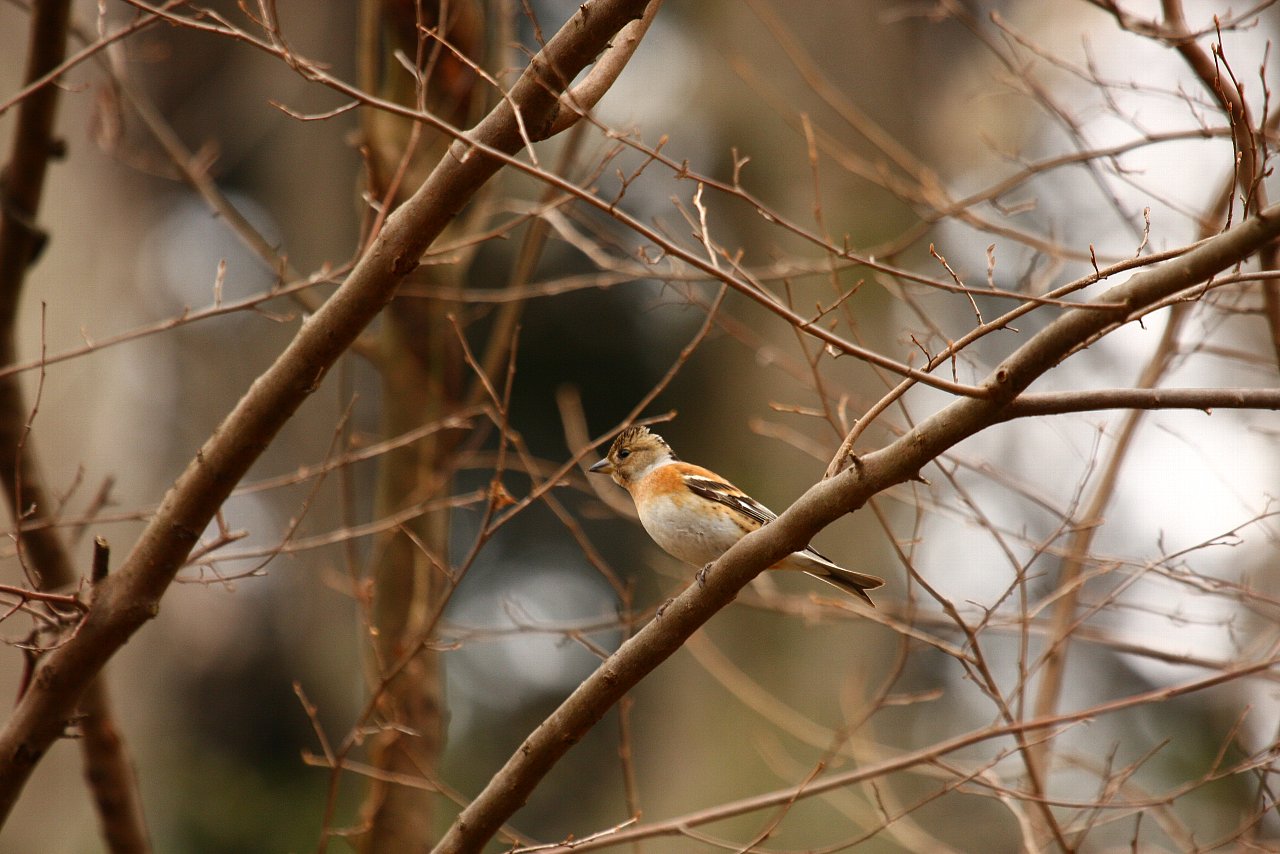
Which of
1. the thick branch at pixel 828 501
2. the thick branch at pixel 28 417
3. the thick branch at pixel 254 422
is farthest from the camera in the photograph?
the thick branch at pixel 28 417

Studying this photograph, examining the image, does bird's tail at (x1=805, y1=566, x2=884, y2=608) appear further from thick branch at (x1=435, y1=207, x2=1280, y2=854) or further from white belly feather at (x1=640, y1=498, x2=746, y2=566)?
thick branch at (x1=435, y1=207, x2=1280, y2=854)

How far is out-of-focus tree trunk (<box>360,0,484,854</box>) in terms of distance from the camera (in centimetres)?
555

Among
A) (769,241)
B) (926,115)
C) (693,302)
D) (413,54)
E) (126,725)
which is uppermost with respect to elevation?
(926,115)

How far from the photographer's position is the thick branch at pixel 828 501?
2.51 metres

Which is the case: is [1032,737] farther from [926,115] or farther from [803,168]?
[926,115]

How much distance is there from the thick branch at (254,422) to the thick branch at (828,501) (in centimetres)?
120

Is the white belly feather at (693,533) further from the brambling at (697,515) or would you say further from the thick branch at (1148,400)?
the thick branch at (1148,400)

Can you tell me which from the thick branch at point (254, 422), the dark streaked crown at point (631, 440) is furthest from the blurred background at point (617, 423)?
the thick branch at point (254, 422)

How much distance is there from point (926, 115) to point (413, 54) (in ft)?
24.4

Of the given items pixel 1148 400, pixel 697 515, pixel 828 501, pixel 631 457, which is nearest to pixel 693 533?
pixel 697 515

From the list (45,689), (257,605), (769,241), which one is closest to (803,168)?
(769,241)

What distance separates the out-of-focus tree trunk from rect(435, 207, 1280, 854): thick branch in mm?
1892

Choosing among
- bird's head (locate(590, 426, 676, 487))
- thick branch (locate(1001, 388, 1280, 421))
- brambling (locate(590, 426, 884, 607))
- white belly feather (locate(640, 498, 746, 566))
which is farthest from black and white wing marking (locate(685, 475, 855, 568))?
thick branch (locate(1001, 388, 1280, 421))

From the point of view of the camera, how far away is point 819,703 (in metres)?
9.40
